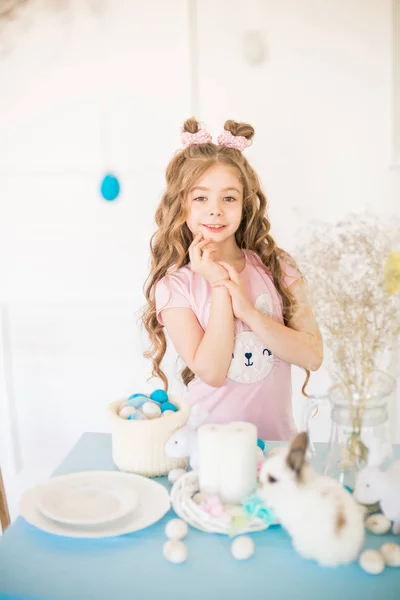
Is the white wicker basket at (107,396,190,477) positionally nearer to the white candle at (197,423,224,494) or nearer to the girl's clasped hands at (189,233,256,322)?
the white candle at (197,423,224,494)

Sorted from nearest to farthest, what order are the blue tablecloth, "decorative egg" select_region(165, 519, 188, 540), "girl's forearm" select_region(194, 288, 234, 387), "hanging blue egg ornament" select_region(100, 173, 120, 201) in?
the blue tablecloth < "decorative egg" select_region(165, 519, 188, 540) < "girl's forearm" select_region(194, 288, 234, 387) < "hanging blue egg ornament" select_region(100, 173, 120, 201)

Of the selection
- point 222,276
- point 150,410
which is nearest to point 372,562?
point 150,410

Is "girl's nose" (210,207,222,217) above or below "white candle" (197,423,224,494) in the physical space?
above

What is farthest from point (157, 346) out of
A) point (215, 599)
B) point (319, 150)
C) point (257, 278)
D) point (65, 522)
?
point (215, 599)

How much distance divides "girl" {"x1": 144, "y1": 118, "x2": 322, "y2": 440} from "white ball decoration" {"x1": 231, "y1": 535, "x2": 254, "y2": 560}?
0.58 meters

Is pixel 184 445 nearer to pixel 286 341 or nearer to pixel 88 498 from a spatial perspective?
pixel 88 498

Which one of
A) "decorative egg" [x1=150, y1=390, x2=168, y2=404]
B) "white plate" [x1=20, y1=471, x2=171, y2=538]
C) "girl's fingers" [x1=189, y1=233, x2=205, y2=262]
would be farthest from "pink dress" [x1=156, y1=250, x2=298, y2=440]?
"white plate" [x1=20, y1=471, x2=171, y2=538]

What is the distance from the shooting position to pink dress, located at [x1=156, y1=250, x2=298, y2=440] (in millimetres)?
1648

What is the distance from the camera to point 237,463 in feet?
3.47

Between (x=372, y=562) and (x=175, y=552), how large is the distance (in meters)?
0.28

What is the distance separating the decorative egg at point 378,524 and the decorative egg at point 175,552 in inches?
11.4

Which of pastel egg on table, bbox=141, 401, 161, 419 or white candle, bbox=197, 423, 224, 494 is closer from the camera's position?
white candle, bbox=197, 423, 224, 494

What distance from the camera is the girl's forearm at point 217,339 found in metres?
1.56

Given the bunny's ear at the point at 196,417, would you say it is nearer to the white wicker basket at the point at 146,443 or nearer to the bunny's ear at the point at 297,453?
the white wicker basket at the point at 146,443
